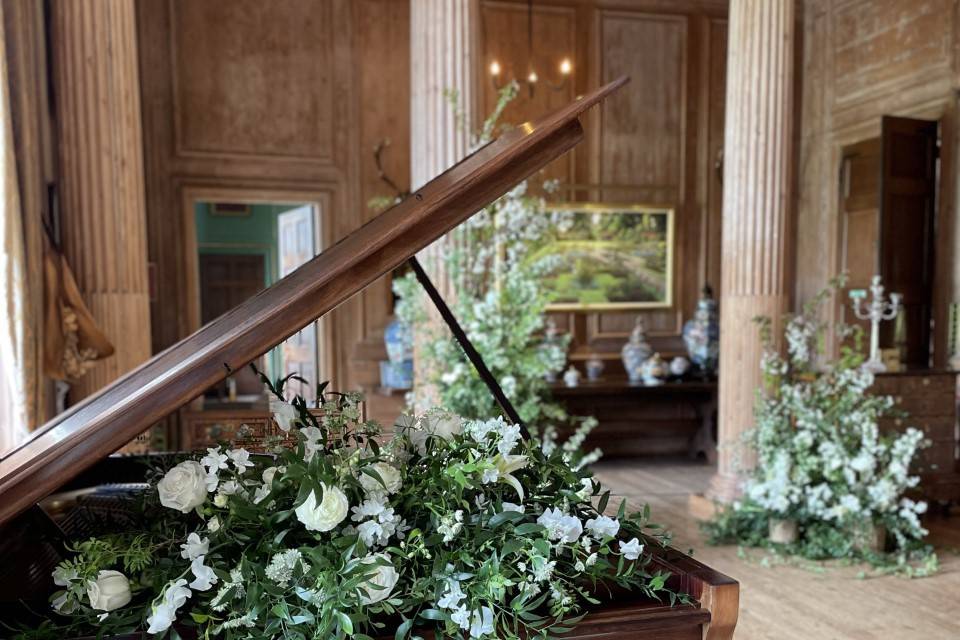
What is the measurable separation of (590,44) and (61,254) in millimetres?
5949

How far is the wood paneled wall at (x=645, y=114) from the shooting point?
7.43 metres

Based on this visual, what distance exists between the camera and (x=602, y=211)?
7.62 metres

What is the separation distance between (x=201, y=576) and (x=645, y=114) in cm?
762

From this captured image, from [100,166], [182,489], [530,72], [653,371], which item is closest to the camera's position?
[182,489]

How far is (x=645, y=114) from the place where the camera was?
25.3ft

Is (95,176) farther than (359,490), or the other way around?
(95,176)

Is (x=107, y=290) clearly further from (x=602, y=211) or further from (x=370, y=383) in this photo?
(x=602, y=211)

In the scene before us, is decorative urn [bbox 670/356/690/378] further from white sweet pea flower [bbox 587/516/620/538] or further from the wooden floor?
white sweet pea flower [bbox 587/516/620/538]

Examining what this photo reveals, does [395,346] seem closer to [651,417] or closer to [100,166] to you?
[651,417]

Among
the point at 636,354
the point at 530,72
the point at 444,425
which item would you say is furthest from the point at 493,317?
the point at 530,72

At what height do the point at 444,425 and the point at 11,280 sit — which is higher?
the point at 11,280

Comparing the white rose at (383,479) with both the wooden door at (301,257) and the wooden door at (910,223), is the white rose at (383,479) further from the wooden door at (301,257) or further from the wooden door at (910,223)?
the wooden door at (910,223)

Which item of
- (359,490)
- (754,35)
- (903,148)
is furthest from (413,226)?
(903,148)

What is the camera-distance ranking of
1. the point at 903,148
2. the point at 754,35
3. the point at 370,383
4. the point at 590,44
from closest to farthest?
the point at 754,35 < the point at 903,148 < the point at 370,383 < the point at 590,44
